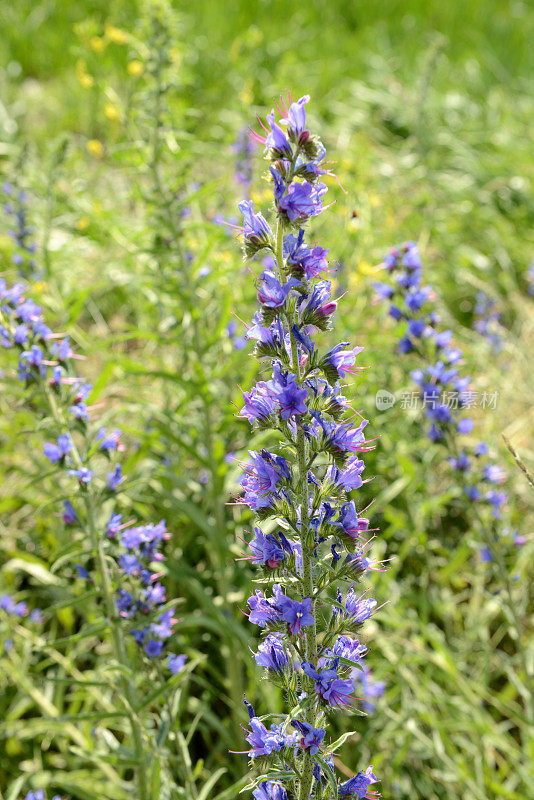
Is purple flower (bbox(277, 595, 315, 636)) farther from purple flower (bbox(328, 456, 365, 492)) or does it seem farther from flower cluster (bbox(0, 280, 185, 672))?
flower cluster (bbox(0, 280, 185, 672))

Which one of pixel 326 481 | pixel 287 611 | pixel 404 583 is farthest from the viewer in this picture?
pixel 404 583

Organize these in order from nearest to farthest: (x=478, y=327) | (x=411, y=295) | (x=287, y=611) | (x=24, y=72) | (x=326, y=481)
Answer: (x=287, y=611) → (x=326, y=481) → (x=411, y=295) → (x=478, y=327) → (x=24, y=72)

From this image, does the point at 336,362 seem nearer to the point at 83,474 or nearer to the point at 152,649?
the point at 83,474

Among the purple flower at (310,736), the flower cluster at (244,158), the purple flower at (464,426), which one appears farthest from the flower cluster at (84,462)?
the flower cluster at (244,158)

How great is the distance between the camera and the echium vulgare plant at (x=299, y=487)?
1.35 meters

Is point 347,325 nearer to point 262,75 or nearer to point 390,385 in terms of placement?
point 390,385

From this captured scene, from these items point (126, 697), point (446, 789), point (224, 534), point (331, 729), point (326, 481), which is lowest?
point (446, 789)

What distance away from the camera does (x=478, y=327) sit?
441cm

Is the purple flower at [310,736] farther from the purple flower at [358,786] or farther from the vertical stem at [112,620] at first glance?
the vertical stem at [112,620]

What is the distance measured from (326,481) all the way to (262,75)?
23.4 feet

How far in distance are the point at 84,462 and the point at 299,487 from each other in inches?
34.6

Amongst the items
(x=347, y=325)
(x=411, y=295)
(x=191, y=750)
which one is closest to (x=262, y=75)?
(x=347, y=325)

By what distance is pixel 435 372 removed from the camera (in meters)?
2.64

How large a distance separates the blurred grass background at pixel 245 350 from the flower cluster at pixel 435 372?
0.44 feet
